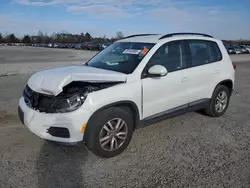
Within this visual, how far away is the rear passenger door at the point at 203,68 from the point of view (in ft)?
14.3

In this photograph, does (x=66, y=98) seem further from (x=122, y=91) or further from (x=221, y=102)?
(x=221, y=102)

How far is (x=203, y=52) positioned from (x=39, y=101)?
321 centimetres

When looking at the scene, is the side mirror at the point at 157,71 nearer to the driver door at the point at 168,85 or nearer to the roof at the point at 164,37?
the driver door at the point at 168,85

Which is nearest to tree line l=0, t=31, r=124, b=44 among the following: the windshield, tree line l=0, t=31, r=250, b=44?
tree line l=0, t=31, r=250, b=44

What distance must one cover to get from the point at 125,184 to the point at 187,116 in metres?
2.82

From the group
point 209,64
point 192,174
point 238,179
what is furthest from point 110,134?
point 209,64

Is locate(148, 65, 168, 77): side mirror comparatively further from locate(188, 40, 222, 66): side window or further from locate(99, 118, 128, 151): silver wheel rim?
locate(188, 40, 222, 66): side window

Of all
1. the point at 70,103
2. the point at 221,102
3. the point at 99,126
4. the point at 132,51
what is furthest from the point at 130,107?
the point at 221,102

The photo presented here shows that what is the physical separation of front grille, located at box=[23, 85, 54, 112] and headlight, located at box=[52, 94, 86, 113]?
0.16 m

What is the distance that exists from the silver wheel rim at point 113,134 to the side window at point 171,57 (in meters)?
1.05

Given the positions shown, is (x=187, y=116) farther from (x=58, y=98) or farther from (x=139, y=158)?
(x=58, y=98)

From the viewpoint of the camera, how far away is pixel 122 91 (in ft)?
11.0

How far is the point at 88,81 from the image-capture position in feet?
10.5

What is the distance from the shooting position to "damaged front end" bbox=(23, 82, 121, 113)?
3021 millimetres
